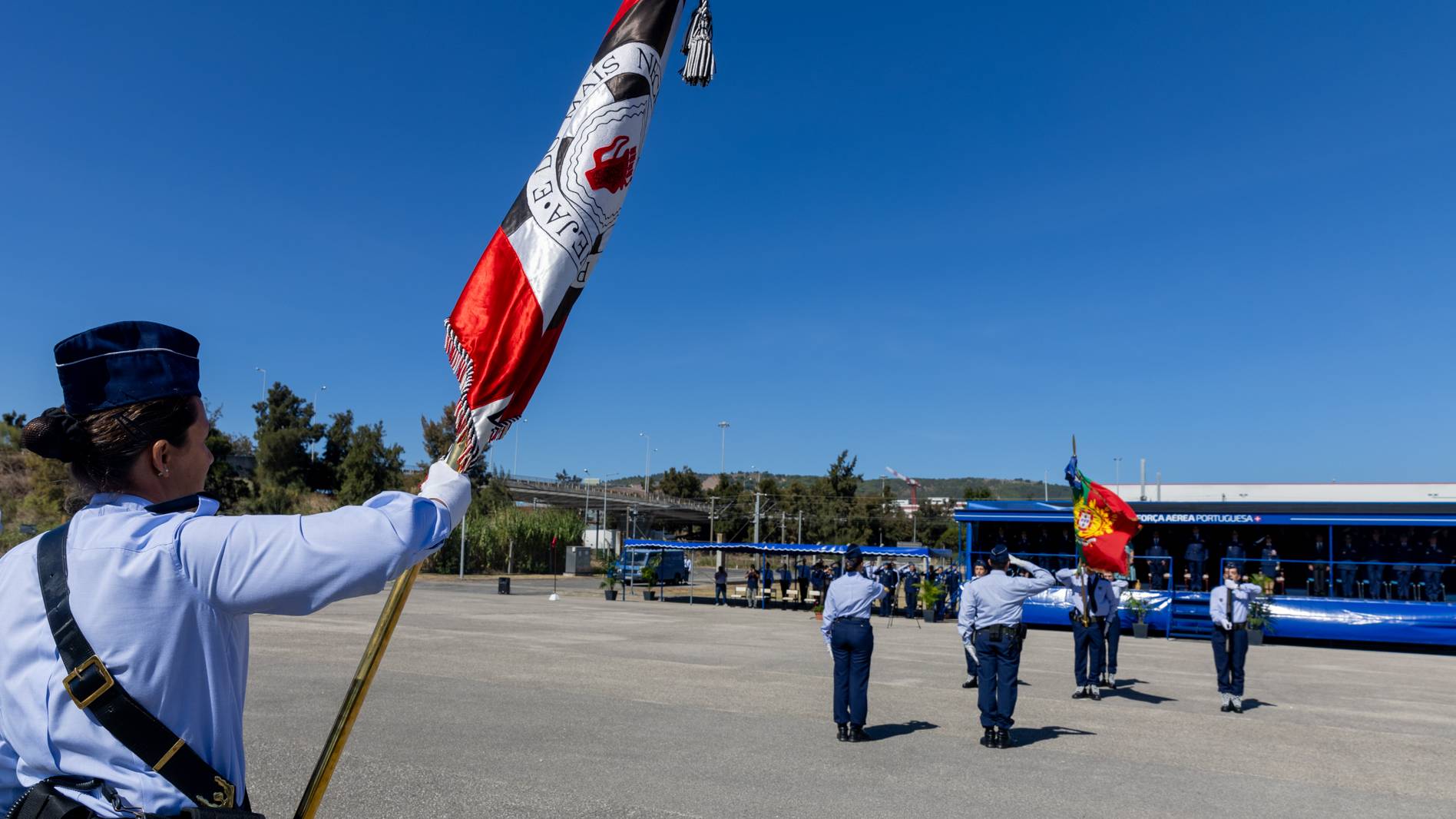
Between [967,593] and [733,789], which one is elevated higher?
[967,593]

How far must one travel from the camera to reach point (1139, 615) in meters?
26.9

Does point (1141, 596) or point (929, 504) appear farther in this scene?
point (929, 504)

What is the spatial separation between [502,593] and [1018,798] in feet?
102

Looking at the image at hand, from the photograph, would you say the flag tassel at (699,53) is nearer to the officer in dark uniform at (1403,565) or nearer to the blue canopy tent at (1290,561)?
the blue canopy tent at (1290,561)

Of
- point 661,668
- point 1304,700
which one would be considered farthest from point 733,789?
point 1304,700

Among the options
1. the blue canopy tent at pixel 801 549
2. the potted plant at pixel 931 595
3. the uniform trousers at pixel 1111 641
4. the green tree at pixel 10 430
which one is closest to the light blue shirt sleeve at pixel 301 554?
the uniform trousers at pixel 1111 641

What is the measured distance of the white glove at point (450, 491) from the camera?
6.50 feet

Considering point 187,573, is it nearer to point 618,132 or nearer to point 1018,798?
point 618,132

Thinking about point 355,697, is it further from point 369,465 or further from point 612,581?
point 369,465

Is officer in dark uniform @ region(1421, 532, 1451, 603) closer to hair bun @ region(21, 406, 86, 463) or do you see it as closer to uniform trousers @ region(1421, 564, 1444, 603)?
uniform trousers @ region(1421, 564, 1444, 603)

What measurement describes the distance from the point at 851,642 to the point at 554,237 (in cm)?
797

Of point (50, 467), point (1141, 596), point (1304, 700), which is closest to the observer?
point (1304, 700)

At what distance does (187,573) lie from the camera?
1.85m

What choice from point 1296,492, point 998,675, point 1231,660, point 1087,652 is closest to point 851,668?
point 998,675
